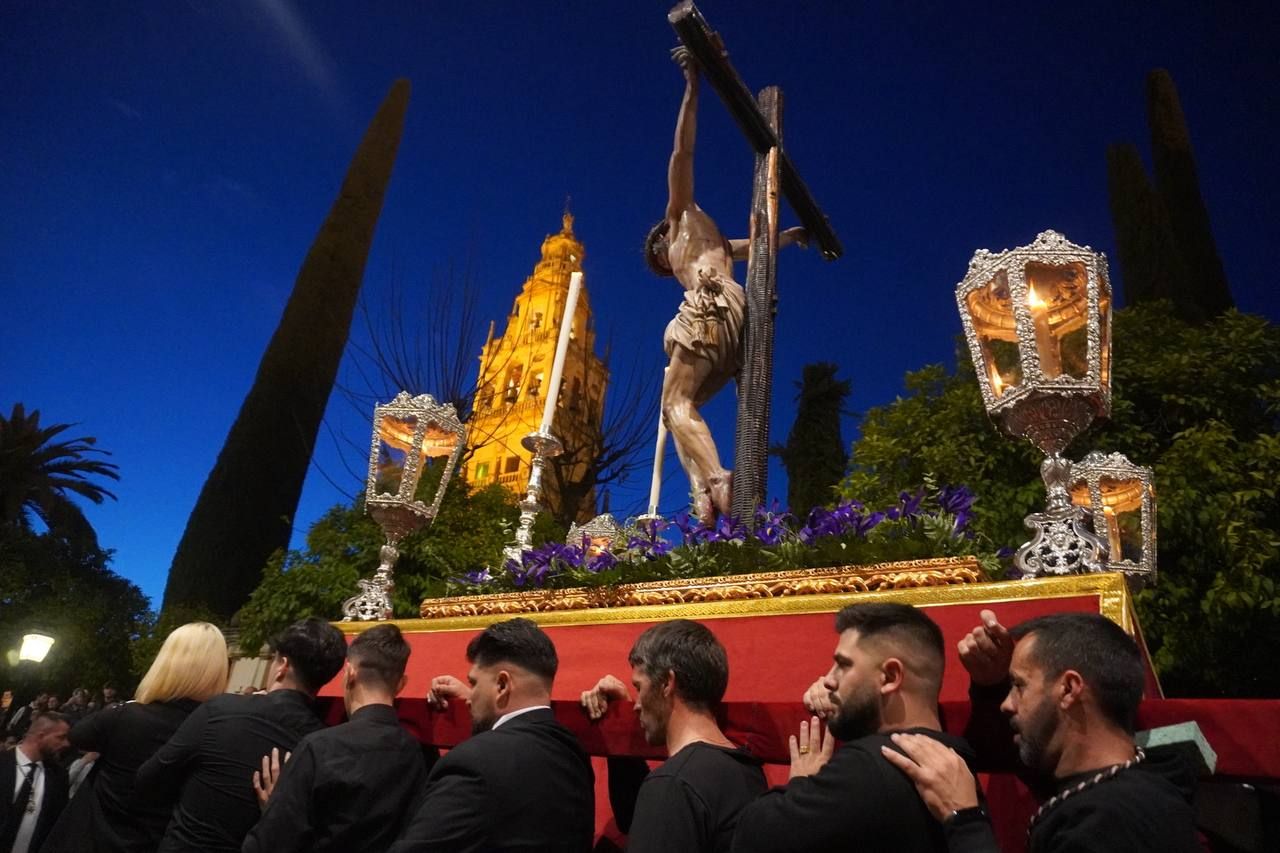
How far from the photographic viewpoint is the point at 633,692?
2809mm

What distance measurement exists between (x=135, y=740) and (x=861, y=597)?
8.11 feet

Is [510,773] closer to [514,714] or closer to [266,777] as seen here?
[514,714]

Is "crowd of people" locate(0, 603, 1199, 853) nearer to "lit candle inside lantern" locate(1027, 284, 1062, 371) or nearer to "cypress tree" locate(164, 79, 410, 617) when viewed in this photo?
"lit candle inside lantern" locate(1027, 284, 1062, 371)

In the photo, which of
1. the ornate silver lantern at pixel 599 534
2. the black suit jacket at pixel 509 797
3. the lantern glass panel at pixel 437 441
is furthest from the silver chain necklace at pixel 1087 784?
the lantern glass panel at pixel 437 441

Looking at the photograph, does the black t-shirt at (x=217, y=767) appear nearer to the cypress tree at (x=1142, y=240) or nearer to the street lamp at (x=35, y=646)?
the street lamp at (x=35, y=646)

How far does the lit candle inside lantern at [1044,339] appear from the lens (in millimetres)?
3000

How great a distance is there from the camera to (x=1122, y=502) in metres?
4.30

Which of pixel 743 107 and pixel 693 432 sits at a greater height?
pixel 743 107

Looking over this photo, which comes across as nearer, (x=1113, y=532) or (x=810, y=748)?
(x=810, y=748)

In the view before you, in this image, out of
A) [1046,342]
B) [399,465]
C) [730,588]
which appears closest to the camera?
[1046,342]

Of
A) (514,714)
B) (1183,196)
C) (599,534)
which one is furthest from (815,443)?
(514,714)

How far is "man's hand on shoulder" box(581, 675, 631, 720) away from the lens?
7.26 ft

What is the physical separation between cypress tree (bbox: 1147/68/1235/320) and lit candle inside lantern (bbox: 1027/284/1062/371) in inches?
485

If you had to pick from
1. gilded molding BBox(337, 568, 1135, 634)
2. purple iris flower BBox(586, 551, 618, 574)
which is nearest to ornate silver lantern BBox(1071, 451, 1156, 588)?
gilded molding BBox(337, 568, 1135, 634)
